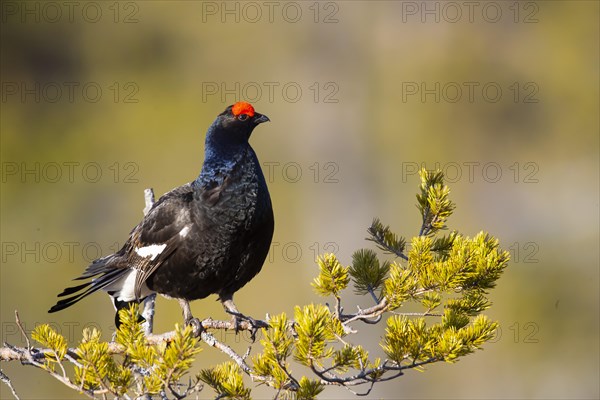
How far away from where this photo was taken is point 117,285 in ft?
10.7

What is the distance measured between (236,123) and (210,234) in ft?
1.66

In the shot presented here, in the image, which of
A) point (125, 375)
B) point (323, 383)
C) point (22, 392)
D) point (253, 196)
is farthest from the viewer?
point (22, 392)

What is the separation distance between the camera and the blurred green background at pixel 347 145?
7609 millimetres

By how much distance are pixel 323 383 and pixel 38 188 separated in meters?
7.16

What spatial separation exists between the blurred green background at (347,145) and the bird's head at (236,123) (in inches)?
156

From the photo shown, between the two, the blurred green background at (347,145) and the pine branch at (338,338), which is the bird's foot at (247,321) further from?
the blurred green background at (347,145)

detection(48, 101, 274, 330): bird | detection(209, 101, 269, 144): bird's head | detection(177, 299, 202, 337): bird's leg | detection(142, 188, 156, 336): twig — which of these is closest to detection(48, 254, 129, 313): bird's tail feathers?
detection(48, 101, 274, 330): bird

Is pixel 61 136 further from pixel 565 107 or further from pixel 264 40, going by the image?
pixel 565 107

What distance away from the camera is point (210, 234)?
2883 mm

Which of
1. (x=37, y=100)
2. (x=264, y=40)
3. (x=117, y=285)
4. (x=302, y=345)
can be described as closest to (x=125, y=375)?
(x=302, y=345)

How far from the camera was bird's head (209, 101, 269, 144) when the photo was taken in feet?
10.3

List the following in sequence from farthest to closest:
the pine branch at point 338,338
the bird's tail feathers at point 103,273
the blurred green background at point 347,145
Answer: the blurred green background at point 347,145 < the bird's tail feathers at point 103,273 < the pine branch at point 338,338

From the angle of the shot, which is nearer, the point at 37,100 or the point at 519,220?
the point at 519,220

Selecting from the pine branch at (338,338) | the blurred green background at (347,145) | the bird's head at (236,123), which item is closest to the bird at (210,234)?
the bird's head at (236,123)
